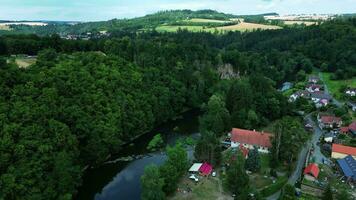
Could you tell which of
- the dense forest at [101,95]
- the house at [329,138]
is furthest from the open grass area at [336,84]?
the house at [329,138]

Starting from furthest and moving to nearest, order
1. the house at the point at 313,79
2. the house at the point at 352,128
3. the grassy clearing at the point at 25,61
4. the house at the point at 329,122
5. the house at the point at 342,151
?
the house at the point at 313,79, the house at the point at 329,122, the grassy clearing at the point at 25,61, the house at the point at 352,128, the house at the point at 342,151

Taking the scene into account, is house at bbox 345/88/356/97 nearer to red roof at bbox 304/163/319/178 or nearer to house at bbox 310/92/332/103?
house at bbox 310/92/332/103

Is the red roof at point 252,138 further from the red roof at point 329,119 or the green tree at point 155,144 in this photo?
the red roof at point 329,119

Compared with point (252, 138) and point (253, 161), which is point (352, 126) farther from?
point (253, 161)

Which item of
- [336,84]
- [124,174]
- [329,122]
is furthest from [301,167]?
[336,84]

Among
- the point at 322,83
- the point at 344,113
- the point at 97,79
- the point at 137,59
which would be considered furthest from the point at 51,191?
the point at 322,83

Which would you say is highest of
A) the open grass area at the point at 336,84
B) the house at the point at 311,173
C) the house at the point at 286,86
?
the house at the point at 311,173

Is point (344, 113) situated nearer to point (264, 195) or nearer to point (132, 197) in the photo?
point (264, 195)

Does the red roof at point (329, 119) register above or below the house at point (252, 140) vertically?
below
